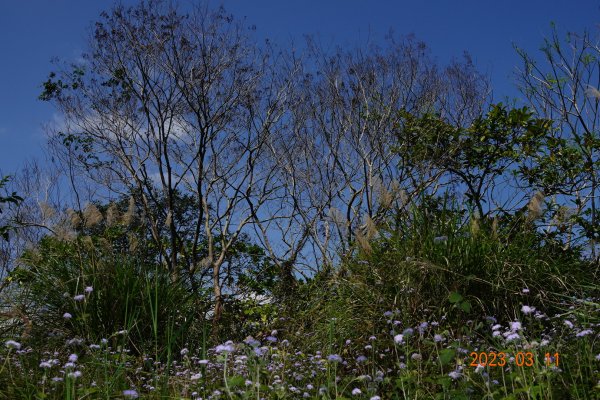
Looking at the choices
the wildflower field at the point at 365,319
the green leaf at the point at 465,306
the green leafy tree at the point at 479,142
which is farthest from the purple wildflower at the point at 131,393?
the green leafy tree at the point at 479,142

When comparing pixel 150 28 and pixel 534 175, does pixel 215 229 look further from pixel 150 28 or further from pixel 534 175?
pixel 534 175

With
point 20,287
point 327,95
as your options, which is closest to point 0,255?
point 327,95

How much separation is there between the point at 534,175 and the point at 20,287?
561cm

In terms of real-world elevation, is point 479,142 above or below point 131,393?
above

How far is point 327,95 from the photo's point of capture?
12898 millimetres
